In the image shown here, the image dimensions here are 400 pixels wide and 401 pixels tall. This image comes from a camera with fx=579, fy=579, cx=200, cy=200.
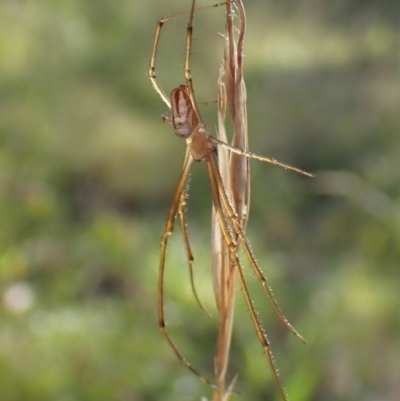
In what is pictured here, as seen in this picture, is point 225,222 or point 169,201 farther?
point 169,201

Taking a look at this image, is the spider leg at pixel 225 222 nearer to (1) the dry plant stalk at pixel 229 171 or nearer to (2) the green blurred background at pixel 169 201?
(1) the dry plant stalk at pixel 229 171

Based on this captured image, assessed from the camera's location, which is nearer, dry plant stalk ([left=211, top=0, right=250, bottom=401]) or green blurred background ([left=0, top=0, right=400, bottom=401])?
dry plant stalk ([left=211, top=0, right=250, bottom=401])

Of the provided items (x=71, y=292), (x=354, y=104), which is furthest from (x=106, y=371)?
(x=354, y=104)

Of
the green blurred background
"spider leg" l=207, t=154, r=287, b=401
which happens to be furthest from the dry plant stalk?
the green blurred background

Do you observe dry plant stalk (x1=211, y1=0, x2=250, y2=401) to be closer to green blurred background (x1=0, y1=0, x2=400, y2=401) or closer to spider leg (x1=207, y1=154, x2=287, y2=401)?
spider leg (x1=207, y1=154, x2=287, y2=401)

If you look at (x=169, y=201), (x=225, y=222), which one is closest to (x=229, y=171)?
(x=225, y=222)

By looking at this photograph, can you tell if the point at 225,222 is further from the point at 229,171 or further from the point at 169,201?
the point at 169,201
